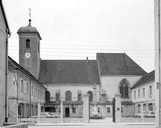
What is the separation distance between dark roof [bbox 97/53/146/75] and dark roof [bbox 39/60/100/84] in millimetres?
2244

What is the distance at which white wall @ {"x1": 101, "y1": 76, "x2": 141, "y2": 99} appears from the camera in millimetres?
65375

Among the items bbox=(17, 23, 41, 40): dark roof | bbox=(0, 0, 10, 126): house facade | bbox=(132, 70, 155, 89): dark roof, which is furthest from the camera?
bbox=(17, 23, 41, 40): dark roof

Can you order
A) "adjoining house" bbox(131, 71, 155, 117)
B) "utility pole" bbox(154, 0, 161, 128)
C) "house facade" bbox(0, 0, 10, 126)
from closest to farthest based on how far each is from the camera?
1. "utility pole" bbox(154, 0, 161, 128)
2. "house facade" bbox(0, 0, 10, 126)
3. "adjoining house" bbox(131, 71, 155, 117)

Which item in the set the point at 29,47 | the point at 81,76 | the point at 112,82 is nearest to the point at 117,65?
the point at 112,82

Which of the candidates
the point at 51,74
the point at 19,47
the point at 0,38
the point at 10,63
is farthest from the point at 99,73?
the point at 0,38

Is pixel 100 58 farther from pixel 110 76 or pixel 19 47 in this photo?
pixel 19 47

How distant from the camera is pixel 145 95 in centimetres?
5444

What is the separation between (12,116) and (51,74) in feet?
111

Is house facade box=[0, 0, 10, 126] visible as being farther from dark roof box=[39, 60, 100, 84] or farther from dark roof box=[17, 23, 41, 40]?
dark roof box=[39, 60, 100, 84]

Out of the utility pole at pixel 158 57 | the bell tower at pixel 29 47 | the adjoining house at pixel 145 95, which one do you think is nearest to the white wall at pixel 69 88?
the bell tower at pixel 29 47

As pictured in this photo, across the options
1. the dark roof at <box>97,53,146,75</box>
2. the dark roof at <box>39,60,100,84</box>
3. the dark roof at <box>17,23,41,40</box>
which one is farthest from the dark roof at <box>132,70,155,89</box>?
the dark roof at <box>17,23,41,40</box>

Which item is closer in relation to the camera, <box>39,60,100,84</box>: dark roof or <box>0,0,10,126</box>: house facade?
<box>0,0,10,126</box>: house facade

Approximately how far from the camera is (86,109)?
126ft

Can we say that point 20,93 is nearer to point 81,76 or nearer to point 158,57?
point 158,57
